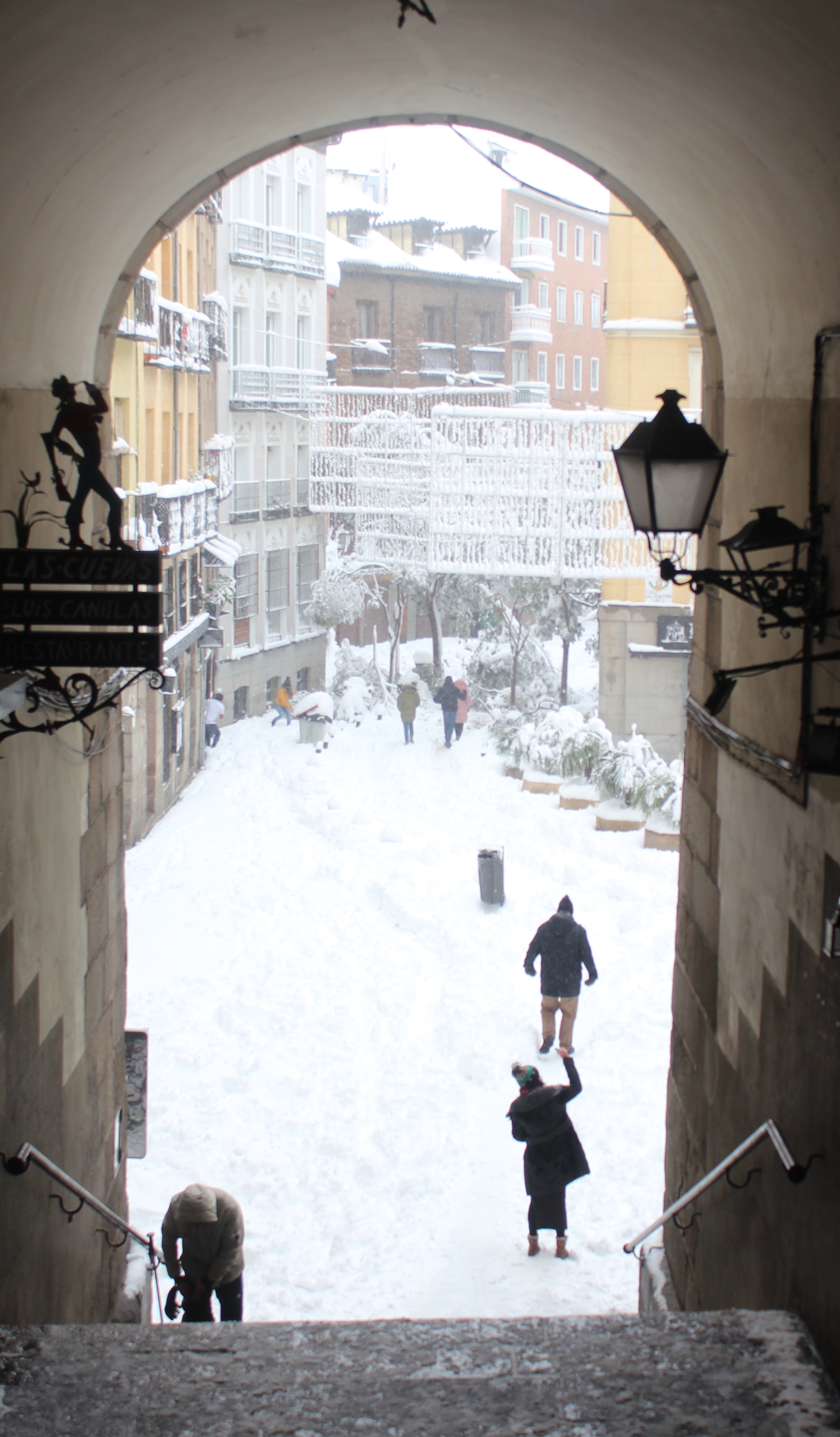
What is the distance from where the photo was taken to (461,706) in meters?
22.7

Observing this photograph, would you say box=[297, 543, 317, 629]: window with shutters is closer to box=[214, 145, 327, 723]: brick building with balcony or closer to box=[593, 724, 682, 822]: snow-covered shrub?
box=[214, 145, 327, 723]: brick building with balcony

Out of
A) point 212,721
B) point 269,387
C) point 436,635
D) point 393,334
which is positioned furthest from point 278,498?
point 393,334

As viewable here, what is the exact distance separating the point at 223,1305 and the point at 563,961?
14.3 feet

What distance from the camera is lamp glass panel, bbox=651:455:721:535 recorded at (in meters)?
4.87

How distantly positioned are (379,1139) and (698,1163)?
319cm

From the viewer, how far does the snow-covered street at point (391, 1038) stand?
793 cm

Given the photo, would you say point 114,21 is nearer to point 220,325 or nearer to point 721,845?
point 721,845

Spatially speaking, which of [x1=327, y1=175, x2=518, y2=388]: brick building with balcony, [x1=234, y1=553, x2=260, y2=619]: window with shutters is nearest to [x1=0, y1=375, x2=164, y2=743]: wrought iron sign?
[x1=234, y1=553, x2=260, y2=619]: window with shutters

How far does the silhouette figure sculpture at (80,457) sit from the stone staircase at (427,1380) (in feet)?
9.17

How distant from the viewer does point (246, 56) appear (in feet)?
17.6

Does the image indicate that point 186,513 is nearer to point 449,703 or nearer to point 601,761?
point 449,703

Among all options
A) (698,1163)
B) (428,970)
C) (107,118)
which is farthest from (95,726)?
(428,970)

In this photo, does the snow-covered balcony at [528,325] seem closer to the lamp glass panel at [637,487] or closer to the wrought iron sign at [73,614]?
the lamp glass panel at [637,487]

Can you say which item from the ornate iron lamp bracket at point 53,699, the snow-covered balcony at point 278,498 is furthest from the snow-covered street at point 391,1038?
the snow-covered balcony at point 278,498
